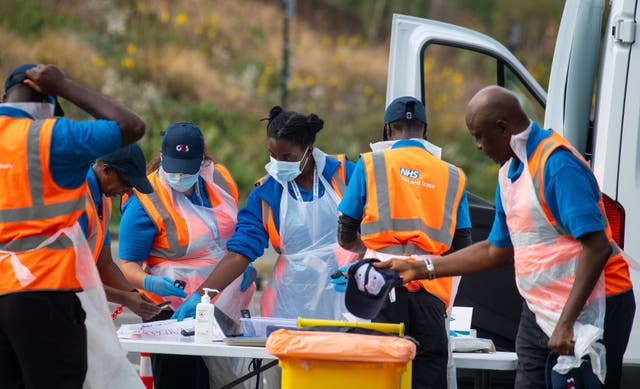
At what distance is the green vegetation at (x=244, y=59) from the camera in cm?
1861

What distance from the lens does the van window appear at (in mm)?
18016

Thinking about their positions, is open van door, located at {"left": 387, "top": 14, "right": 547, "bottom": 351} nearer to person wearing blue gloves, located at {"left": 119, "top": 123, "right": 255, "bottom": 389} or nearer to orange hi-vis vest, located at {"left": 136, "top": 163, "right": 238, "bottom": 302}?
person wearing blue gloves, located at {"left": 119, "top": 123, "right": 255, "bottom": 389}

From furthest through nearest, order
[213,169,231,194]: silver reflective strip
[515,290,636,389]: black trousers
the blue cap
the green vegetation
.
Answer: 1. the green vegetation
2. [213,169,231,194]: silver reflective strip
3. the blue cap
4. [515,290,636,389]: black trousers

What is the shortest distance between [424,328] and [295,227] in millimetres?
933

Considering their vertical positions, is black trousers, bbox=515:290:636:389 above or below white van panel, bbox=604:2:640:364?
below

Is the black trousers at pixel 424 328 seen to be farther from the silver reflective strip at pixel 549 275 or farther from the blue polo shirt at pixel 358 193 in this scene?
the silver reflective strip at pixel 549 275

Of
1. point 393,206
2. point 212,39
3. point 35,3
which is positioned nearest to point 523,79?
point 393,206

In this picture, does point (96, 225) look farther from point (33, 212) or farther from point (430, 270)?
point (430, 270)

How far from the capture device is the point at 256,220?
559cm

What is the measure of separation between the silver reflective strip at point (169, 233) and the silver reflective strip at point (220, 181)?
371 mm

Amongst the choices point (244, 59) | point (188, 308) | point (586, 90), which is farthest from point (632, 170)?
point (244, 59)

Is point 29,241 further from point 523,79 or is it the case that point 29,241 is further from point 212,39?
point 212,39

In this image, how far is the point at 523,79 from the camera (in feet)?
20.1

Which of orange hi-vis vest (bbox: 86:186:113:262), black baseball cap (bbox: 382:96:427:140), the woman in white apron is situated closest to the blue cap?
black baseball cap (bbox: 382:96:427:140)
